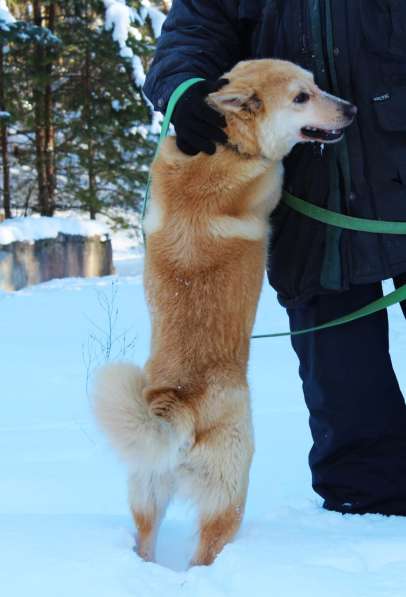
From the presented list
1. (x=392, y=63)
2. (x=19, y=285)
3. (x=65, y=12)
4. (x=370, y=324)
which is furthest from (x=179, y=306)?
(x=65, y=12)

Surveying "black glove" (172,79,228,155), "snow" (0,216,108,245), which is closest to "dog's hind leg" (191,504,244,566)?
"black glove" (172,79,228,155)

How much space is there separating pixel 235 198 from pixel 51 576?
138cm

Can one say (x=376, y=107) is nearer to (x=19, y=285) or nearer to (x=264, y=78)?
(x=264, y=78)

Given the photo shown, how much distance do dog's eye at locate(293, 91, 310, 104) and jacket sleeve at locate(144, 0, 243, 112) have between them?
397 mm

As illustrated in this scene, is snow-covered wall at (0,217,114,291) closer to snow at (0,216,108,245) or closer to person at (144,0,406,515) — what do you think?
snow at (0,216,108,245)

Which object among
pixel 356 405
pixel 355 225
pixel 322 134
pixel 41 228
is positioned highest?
pixel 322 134

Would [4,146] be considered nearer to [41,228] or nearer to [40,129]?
[40,129]

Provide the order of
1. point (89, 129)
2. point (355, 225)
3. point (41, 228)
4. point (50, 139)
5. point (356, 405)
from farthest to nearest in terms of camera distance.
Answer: point (50, 139)
point (89, 129)
point (41, 228)
point (356, 405)
point (355, 225)

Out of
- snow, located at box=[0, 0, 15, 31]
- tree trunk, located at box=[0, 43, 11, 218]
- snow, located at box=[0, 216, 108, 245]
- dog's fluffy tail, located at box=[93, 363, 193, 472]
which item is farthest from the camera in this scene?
tree trunk, located at box=[0, 43, 11, 218]

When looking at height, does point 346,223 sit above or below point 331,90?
below

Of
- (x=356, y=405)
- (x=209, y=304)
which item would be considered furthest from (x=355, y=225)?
(x=356, y=405)

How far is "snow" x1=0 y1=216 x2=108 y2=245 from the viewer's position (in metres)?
12.0

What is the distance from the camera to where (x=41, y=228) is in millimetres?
13023

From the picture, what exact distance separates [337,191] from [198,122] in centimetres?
56
